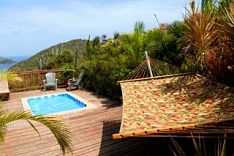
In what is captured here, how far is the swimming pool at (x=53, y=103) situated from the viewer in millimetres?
10514

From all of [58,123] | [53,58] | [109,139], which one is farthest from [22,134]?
[53,58]

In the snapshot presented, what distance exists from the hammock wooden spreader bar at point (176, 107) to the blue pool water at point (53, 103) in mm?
4152

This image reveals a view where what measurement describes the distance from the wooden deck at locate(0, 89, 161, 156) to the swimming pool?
6.97 ft

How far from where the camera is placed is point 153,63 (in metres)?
8.45

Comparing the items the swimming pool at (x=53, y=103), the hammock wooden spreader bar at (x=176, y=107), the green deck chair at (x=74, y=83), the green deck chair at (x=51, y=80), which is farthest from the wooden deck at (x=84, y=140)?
the green deck chair at (x=51, y=80)

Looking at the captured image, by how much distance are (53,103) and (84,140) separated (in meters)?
Result: 5.63

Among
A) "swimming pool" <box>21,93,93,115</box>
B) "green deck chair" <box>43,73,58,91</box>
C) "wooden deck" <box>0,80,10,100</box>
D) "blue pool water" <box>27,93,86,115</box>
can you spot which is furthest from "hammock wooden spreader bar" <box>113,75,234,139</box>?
"green deck chair" <box>43,73,58,91</box>

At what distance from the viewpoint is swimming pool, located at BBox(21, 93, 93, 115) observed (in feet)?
34.5

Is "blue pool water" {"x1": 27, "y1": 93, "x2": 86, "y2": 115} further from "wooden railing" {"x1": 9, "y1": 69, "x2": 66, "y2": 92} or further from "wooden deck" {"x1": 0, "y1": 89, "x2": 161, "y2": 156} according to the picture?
"wooden deck" {"x1": 0, "y1": 89, "x2": 161, "y2": 156}

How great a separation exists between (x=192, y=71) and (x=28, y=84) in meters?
8.08

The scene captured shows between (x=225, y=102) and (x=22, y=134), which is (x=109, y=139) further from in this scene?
(x=225, y=102)

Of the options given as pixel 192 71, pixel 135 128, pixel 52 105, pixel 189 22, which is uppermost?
pixel 189 22

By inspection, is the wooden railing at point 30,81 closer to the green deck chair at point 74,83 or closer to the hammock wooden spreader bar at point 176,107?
the green deck chair at point 74,83

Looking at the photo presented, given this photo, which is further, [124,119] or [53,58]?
[53,58]
